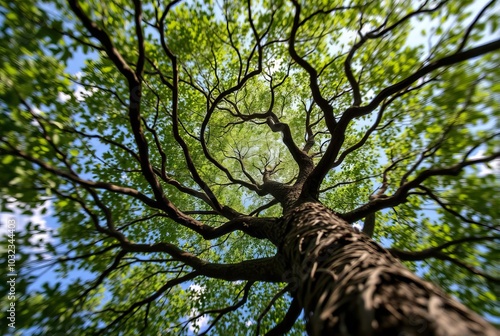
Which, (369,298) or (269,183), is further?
(269,183)

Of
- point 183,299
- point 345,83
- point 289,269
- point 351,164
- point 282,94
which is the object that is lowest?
point 183,299

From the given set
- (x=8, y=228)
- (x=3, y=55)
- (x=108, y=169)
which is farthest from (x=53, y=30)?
(x=108, y=169)

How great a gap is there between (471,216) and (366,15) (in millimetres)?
4355

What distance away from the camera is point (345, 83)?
280 inches

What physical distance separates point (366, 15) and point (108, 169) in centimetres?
688

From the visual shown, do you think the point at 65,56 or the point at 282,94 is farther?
the point at 282,94

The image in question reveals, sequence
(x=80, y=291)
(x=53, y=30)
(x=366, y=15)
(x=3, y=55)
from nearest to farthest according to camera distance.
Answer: (x=53, y=30), (x=3, y=55), (x=80, y=291), (x=366, y=15)

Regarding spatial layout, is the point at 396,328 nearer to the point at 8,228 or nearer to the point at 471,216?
the point at 471,216

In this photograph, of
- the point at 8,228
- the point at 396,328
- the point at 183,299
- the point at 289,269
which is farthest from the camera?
the point at 183,299

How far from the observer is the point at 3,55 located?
3289mm

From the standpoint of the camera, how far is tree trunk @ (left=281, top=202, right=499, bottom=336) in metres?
0.96

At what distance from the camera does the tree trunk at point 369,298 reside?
96 centimetres

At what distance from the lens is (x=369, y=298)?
3.31 feet

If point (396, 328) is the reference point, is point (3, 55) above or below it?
above
